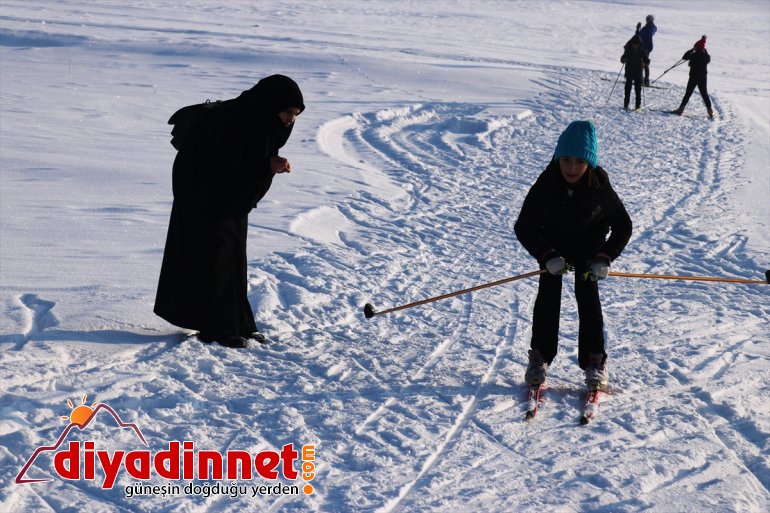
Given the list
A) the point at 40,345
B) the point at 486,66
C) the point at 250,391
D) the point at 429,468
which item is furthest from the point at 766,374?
the point at 486,66

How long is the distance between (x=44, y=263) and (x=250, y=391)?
257cm

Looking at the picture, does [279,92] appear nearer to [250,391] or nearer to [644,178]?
[250,391]

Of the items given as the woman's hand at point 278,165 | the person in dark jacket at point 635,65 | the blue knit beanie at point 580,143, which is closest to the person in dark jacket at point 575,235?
the blue knit beanie at point 580,143

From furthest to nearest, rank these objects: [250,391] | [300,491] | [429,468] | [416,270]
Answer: [416,270] → [250,391] → [429,468] → [300,491]

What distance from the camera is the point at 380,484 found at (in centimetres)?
386

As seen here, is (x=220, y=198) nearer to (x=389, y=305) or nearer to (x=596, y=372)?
(x=389, y=305)

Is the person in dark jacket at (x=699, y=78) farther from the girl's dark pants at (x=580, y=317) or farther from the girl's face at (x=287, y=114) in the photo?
the girl's face at (x=287, y=114)

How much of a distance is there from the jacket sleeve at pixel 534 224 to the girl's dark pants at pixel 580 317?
175mm

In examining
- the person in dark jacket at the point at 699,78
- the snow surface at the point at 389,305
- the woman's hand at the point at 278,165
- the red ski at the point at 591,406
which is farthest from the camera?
the person in dark jacket at the point at 699,78

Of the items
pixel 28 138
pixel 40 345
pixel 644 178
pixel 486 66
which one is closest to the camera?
pixel 40 345

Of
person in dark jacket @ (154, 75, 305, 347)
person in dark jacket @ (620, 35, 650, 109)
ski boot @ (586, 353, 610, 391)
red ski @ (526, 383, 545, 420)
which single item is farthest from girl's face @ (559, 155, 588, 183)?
person in dark jacket @ (620, 35, 650, 109)

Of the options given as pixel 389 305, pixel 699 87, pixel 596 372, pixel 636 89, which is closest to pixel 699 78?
pixel 699 87

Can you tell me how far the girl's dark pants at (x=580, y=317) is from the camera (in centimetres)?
488

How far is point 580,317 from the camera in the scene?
16.3ft
